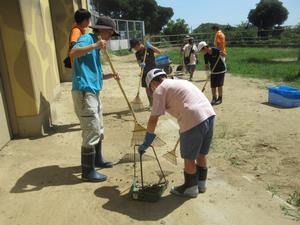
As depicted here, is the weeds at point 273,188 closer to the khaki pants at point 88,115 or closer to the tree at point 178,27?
the khaki pants at point 88,115

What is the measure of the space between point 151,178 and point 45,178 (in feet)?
4.30

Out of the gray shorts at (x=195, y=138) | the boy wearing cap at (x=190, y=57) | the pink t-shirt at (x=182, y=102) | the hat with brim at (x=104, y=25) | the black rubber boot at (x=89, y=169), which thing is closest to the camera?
the pink t-shirt at (x=182, y=102)

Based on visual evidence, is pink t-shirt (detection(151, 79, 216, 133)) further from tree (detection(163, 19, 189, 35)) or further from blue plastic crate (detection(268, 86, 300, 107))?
tree (detection(163, 19, 189, 35))

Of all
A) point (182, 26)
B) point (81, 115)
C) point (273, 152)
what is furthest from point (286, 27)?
point (81, 115)

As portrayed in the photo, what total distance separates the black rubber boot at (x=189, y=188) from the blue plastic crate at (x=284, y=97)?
17.2 ft

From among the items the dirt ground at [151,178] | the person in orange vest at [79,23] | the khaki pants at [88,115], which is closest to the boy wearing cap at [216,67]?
the dirt ground at [151,178]

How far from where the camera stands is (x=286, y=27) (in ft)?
101

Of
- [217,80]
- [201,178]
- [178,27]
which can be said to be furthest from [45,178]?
[178,27]

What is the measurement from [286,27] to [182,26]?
55.4 ft

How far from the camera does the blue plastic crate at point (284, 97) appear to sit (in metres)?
8.22

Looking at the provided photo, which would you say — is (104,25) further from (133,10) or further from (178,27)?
(133,10)

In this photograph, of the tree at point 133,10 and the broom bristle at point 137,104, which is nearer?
the broom bristle at point 137,104

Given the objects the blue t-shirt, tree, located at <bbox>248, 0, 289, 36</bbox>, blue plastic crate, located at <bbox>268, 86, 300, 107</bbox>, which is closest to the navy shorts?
blue plastic crate, located at <bbox>268, 86, 300, 107</bbox>

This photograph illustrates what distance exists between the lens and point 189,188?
12.8 feet
